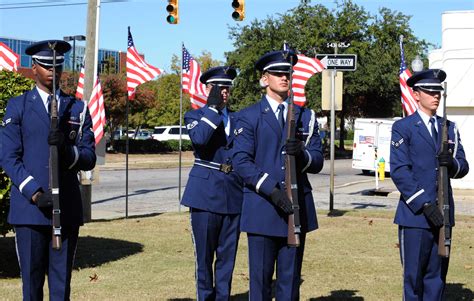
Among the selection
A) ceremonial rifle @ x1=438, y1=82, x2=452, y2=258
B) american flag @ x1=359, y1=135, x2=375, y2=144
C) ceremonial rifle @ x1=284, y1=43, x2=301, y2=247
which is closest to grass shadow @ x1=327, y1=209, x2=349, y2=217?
ceremonial rifle @ x1=438, y1=82, x2=452, y2=258

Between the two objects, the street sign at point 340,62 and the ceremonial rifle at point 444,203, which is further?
the street sign at point 340,62

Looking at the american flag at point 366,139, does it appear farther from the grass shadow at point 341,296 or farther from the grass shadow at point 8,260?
the grass shadow at point 341,296

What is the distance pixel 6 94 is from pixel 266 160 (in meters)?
4.32

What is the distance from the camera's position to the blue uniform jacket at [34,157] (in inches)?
224

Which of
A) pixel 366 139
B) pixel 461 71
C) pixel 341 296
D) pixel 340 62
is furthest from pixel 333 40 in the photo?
pixel 341 296

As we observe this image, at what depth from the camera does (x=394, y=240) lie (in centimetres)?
1281

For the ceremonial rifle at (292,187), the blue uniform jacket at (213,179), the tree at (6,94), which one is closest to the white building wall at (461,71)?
the tree at (6,94)

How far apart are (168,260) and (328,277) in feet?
7.32

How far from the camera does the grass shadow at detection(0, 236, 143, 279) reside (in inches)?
401

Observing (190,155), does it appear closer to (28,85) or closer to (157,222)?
(157,222)

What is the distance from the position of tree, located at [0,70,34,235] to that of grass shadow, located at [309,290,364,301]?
3425mm

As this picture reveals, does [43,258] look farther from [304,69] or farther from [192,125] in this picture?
[304,69]

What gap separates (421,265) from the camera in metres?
6.59

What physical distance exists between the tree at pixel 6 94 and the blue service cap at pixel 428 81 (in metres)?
4.57
